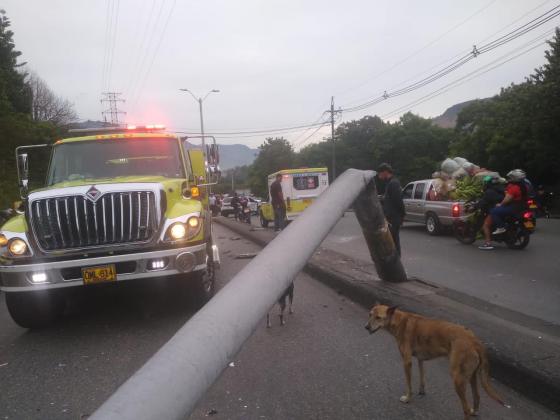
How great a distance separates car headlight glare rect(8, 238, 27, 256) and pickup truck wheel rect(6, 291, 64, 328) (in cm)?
50

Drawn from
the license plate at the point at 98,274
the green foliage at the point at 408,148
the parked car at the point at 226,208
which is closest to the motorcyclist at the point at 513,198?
the license plate at the point at 98,274

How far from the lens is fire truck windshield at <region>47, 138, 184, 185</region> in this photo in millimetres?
6516

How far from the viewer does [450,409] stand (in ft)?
10.9

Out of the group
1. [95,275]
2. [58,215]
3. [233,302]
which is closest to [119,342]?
[95,275]

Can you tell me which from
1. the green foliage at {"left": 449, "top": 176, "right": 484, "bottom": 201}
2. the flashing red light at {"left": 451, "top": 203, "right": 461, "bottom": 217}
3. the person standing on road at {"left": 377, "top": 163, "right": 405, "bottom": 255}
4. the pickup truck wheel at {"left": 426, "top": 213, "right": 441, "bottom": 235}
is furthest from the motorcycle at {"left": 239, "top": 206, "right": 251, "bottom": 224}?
the person standing on road at {"left": 377, "top": 163, "right": 405, "bottom": 255}

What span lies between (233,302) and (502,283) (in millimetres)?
5970

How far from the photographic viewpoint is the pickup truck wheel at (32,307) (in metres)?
5.35

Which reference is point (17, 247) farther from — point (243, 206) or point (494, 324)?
point (243, 206)

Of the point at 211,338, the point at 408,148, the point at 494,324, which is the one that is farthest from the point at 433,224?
the point at 408,148

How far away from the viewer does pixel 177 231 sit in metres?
5.31

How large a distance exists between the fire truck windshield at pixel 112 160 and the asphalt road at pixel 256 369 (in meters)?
1.93

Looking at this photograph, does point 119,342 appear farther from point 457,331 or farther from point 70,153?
point 457,331

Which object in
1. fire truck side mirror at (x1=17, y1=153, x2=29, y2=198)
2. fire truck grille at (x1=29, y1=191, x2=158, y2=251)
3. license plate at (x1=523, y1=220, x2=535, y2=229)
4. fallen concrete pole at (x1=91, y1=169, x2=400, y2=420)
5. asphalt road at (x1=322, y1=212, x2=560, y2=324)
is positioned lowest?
asphalt road at (x1=322, y1=212, x2=560, y2=324)

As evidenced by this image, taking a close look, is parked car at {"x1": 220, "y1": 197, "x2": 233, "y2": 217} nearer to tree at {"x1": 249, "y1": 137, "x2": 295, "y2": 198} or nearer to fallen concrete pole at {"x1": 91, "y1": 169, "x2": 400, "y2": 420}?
fallen concrete pole at {"x1": 91, "y1": 169, "x2": 400, "y2": 420}
